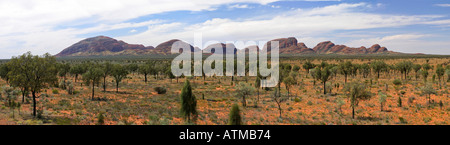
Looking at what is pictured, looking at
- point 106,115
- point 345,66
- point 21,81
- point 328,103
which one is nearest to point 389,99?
point 328,103

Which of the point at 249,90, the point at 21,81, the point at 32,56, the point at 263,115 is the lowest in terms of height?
the point at 263,115

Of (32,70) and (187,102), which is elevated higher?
(32,70)

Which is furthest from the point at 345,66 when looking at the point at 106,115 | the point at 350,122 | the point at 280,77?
the point at 106,115

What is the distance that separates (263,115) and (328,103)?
45.7 ft

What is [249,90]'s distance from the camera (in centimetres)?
3809

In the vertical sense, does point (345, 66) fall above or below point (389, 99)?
above

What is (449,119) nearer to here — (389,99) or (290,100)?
(389,99)

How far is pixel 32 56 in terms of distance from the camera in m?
24.7

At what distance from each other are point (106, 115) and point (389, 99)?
1709 inches

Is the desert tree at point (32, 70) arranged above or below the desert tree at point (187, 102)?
above

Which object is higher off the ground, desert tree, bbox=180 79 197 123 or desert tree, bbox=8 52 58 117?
desert tree, bbox=8 52 58 117

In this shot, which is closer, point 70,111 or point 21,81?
point 21,81

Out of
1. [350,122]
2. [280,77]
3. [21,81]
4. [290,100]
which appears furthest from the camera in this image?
[280,77]
